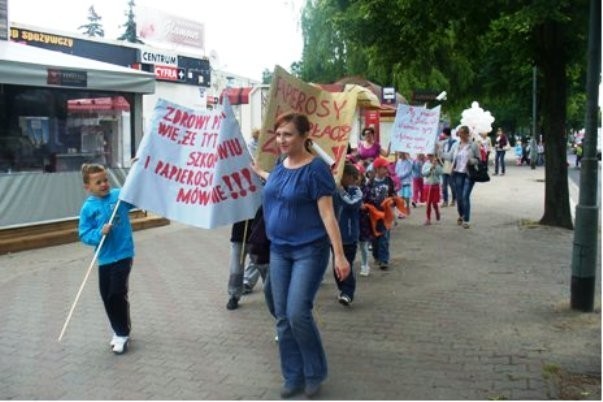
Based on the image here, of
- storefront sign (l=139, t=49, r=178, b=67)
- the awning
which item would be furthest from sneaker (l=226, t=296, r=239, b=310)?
storefront sign (l=139, t=49, r=178, b=67)

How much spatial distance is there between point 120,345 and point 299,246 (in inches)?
72.0

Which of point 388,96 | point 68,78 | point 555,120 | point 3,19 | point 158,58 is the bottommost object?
point 555,120

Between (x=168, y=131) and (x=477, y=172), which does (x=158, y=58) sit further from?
(x=168, y=131)

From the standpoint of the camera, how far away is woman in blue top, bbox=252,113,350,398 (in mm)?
4328

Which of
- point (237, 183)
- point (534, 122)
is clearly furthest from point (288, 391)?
point (534, 122)

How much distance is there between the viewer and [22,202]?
1028 cm

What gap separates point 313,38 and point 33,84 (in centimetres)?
2492

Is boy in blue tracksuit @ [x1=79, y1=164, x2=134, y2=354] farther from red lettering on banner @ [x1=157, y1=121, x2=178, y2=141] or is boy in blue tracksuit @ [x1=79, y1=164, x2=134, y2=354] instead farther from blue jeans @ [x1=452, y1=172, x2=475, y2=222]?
blue jeans @ [x1=452, y1=172, x2=475, y2=222]

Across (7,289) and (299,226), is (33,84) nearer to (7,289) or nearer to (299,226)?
(7,289)

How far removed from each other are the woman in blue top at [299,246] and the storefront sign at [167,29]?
3888 cm

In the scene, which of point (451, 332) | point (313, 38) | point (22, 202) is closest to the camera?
point (451, 332)

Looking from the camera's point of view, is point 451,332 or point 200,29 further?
point 200,29

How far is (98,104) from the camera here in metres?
12.3

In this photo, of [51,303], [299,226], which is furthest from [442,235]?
[299,226]
